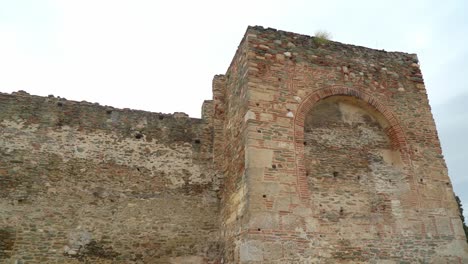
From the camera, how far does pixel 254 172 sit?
8.05m

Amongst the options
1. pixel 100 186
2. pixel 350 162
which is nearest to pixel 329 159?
pixel 350 162

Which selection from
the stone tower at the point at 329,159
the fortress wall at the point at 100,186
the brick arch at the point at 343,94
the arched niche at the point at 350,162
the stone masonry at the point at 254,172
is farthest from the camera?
the fortress wall at the point at 100,186

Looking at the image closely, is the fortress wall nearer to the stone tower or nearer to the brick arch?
the stone tower

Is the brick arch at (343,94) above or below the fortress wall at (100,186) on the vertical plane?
above

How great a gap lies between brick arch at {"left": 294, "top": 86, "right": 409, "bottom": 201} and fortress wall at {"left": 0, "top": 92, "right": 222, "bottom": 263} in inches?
91.6

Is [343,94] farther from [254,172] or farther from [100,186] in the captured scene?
[100,186]

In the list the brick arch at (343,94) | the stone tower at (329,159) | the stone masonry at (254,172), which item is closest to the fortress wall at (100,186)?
the stone masonry at (254,172)

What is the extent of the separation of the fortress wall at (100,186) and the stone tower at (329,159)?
78 centimetres

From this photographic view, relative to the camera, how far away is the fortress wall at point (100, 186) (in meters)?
8.77

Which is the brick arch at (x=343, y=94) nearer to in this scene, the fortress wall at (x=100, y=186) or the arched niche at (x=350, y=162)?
the arched niche at (x=350, y=162)

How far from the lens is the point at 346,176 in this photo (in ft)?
29.0

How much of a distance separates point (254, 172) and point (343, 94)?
2.89 meters

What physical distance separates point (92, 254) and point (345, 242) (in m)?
4.92

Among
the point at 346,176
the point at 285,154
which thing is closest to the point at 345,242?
the point at 346,176
